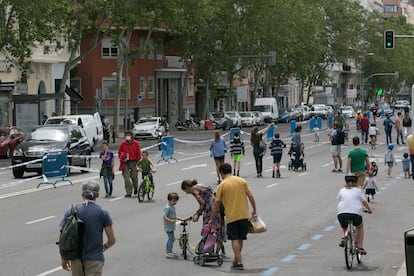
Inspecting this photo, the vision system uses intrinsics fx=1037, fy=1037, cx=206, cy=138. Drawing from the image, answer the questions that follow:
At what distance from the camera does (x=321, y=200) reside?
25562mm

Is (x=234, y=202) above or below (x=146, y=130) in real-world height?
above

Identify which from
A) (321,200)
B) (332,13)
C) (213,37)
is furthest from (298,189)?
(332,13)

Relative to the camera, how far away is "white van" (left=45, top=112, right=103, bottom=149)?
44.0 meters

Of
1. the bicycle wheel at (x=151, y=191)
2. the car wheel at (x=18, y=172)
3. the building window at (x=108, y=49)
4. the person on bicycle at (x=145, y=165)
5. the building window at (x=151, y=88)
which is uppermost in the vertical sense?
the building window at (x=108, y=49)

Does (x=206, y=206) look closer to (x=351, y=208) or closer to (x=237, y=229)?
(x=237, y=229)

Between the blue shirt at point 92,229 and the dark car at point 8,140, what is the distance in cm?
3318

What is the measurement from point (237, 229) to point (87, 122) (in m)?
31.1

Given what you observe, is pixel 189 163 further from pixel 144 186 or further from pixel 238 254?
pixel 238 254

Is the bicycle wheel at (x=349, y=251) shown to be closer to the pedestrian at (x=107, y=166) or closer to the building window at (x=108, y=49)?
the pedestrian at (x=107, y=166)

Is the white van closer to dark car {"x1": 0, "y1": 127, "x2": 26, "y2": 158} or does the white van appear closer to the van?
dark car {"x1": 0, "y1": 127, "x2": 26, "y2": 158}

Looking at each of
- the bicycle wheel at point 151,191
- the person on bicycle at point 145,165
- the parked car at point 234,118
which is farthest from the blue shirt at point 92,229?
the parked car at point 234,118

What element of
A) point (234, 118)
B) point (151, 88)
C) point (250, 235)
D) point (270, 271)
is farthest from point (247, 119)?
point (270, 271)

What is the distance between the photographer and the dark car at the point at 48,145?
33219 mm

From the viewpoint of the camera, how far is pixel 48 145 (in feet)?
110
